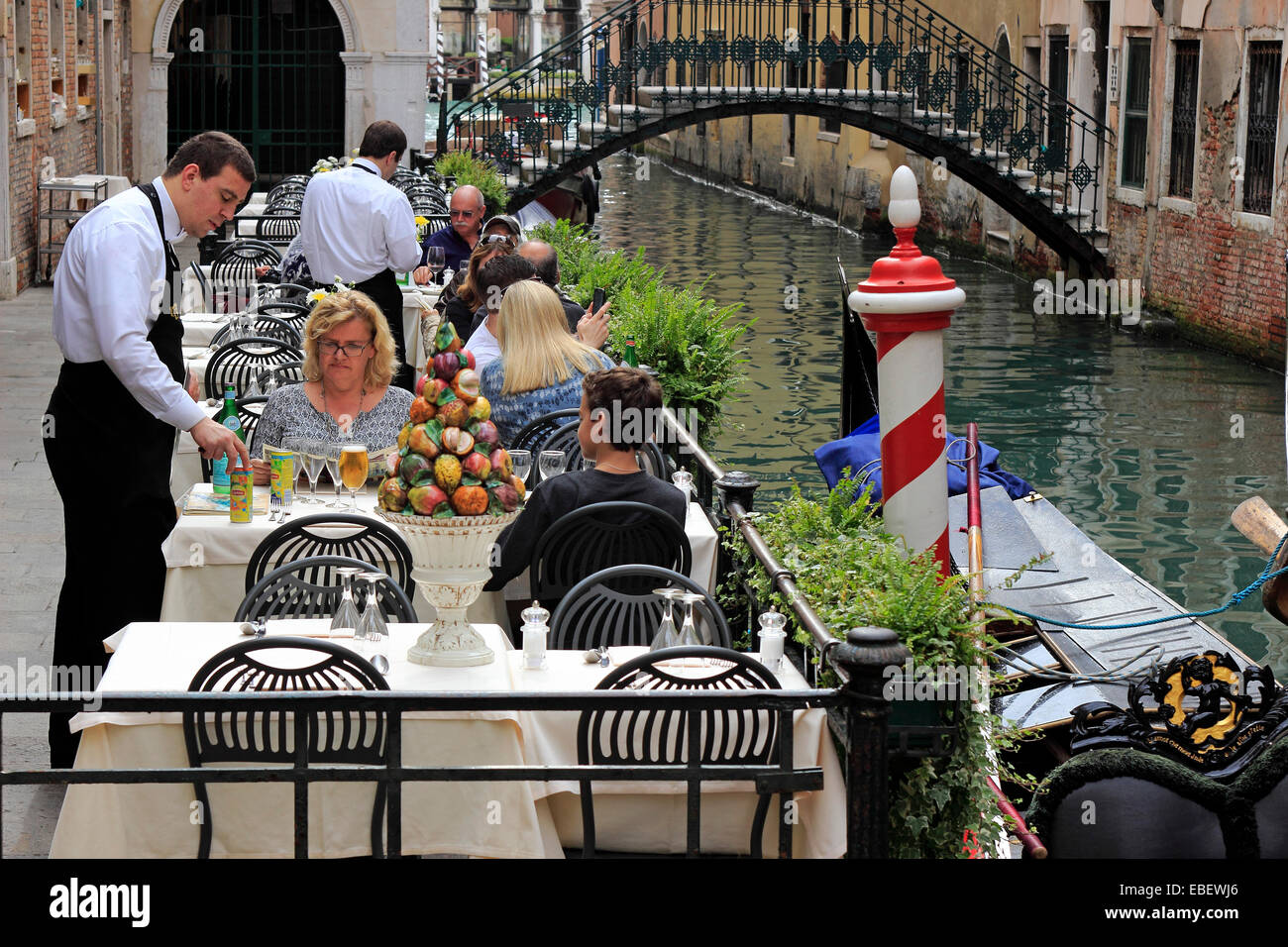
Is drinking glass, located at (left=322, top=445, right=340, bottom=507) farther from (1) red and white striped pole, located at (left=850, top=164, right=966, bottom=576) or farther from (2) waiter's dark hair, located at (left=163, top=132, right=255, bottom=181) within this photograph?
(1) red and white striped pole, located at (left=850, top=164, right=966, bottom=576)

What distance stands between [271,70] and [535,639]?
784 inches

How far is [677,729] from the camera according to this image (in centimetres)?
370

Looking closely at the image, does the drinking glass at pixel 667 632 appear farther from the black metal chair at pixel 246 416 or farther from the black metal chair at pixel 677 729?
the black metal chair at pixel 246 416

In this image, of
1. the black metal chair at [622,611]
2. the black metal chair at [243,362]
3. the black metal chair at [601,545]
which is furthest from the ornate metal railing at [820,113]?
the black metal chair at [622,611]

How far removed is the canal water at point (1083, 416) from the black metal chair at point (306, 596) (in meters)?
4.67

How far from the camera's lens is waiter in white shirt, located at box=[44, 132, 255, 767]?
4629 millimetres

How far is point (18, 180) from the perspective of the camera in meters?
15.2

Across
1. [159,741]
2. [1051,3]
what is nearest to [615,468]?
[159,741]

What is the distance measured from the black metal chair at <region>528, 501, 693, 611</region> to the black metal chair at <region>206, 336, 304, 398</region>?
2761mm

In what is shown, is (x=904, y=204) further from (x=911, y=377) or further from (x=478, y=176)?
(x=478, y=176)

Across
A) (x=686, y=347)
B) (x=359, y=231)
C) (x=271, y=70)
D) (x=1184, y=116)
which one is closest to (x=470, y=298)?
(x=359, y=231)

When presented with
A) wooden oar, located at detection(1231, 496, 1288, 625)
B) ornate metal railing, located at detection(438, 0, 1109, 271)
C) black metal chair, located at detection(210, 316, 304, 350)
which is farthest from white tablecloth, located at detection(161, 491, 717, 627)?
ornate metal railing, located at detection(438, 0, 1109, 271)

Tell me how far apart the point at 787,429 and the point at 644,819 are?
9.15 meters
